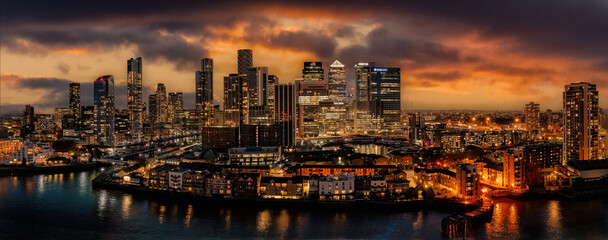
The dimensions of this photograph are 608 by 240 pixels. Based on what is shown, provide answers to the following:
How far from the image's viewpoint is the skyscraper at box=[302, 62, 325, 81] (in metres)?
48.7

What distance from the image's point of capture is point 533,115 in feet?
120

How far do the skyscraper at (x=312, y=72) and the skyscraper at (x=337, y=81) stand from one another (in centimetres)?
142

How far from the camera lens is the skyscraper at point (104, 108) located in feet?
104

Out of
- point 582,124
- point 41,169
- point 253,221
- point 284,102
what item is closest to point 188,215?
point 253,221

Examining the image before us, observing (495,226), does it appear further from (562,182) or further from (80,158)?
(80,158)

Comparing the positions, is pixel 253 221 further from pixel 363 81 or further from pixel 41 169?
pixel 363 81

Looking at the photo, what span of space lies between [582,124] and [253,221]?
1438cm

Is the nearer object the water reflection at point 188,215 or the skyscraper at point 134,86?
the water reflection at point 188,215

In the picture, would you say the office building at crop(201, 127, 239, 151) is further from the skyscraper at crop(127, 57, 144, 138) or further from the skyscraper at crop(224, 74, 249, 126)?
the skyscraper at crop(127, 57, 144, 138)

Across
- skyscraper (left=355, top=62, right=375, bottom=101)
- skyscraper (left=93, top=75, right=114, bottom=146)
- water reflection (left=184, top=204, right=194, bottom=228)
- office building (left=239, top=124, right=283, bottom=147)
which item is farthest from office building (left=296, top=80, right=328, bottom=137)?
water reflection (left=184, top=204, right=194, bottom=228)

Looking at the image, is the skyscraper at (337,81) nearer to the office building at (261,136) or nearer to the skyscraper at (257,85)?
the skyscraper at (257,85)

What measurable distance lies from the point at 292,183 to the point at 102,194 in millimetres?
6396

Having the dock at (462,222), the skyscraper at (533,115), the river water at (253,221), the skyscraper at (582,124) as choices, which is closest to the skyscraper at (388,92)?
the skyscraper at (533,115)

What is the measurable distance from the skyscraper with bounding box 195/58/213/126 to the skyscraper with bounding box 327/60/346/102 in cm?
1299
